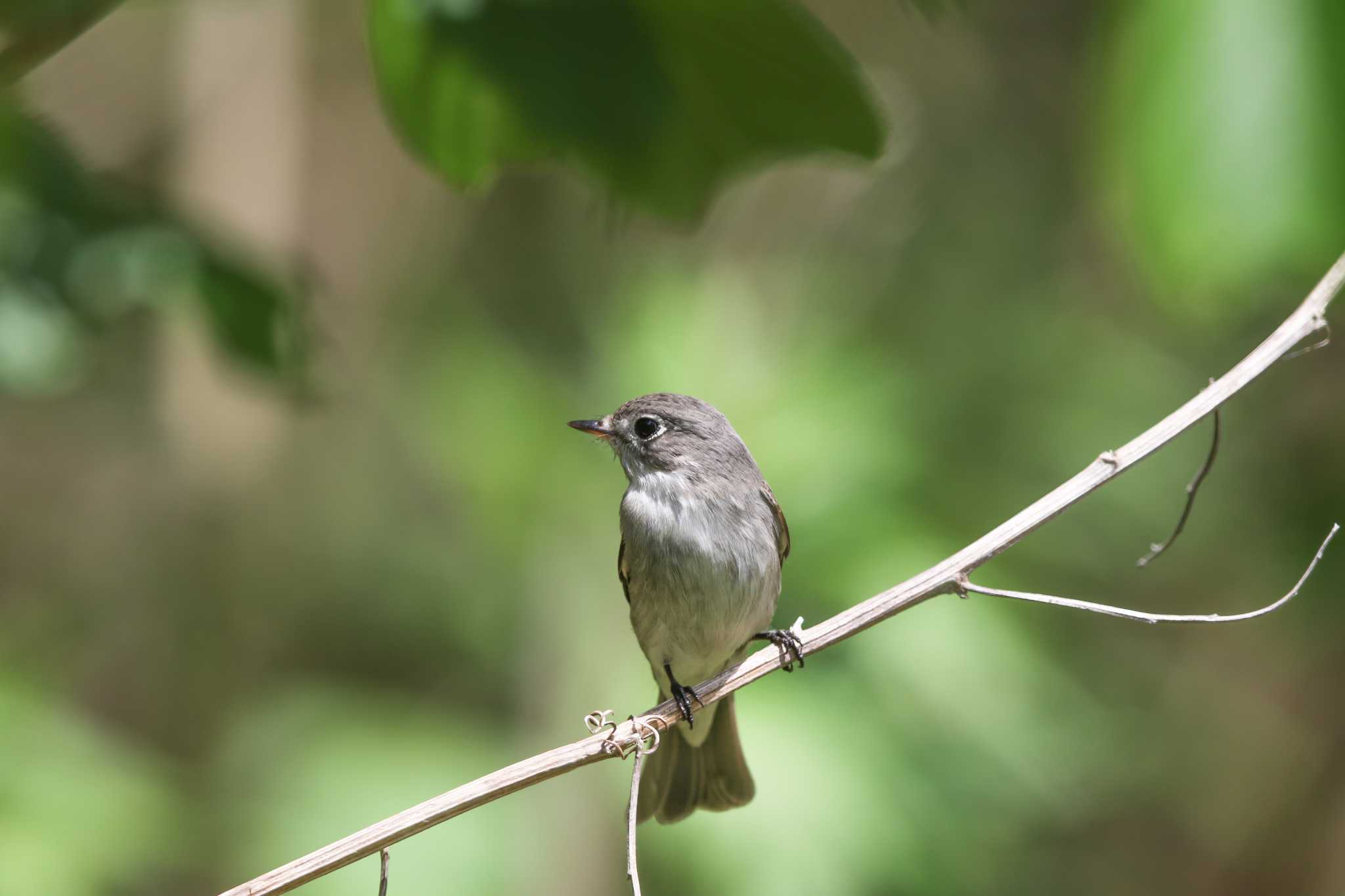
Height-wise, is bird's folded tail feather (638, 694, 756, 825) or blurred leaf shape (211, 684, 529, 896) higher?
blurred leaf shape (211, 684, 529, 896)

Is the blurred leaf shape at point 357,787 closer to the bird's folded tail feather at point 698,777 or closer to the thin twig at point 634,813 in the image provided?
the bird's folded tail feather at point 698,777

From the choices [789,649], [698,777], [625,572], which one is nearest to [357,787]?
[698,777]

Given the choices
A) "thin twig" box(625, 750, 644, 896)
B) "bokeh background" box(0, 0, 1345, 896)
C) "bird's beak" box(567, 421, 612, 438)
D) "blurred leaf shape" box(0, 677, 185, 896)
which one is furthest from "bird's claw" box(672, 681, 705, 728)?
"blurred leaf shape" box(0, 677, 185, 896)

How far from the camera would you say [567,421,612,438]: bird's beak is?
345 cm

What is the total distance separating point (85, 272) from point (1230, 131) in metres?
2.11

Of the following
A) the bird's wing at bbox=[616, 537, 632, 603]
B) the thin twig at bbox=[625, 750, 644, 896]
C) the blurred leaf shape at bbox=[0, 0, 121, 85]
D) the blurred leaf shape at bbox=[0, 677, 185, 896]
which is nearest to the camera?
the blurred leaf shape at bbox=[0, 0, 121, 85]

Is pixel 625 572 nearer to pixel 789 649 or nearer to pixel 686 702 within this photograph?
pixel 686 702

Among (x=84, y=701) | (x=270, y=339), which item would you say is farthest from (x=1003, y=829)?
(x=84, y=701)

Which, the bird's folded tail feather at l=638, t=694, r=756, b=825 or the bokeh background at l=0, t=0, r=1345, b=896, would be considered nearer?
the bokeh background at l=0, t=0, r=1345, b=896

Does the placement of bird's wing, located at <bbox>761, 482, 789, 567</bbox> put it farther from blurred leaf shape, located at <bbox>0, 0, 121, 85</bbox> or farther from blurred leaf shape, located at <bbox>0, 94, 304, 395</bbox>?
blurred leaf shape, located at <bbox>0, 0, 121, 85</bbox>

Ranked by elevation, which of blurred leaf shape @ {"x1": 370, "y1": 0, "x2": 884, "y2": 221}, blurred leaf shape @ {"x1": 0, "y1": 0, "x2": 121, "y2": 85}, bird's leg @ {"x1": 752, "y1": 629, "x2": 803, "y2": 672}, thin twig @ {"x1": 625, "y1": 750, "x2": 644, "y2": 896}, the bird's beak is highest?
the bird's beak

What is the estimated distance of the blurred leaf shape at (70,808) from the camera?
3.97 m

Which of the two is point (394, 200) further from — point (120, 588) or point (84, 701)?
point (84, 701)

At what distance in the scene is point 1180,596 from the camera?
20.1ft
